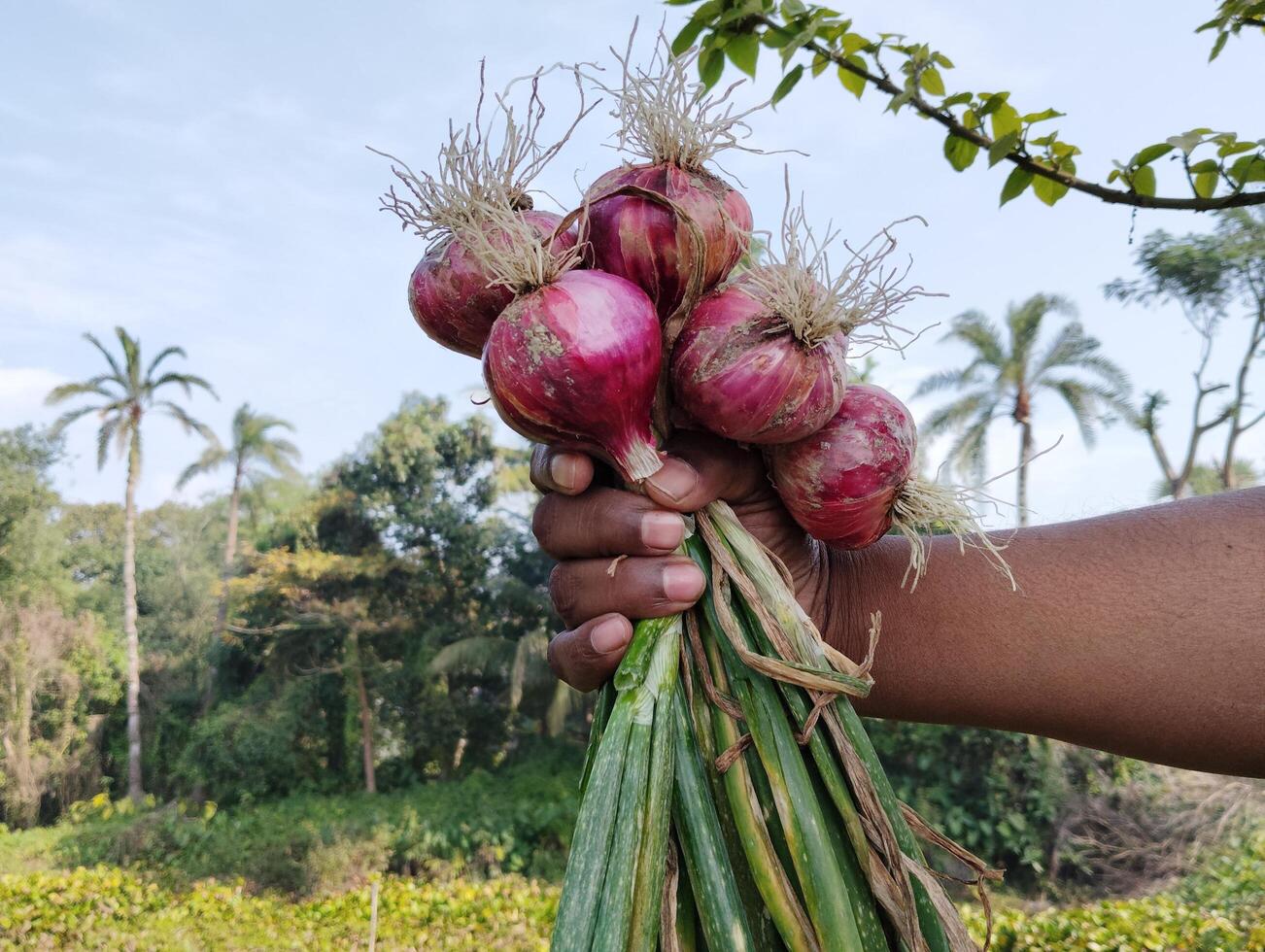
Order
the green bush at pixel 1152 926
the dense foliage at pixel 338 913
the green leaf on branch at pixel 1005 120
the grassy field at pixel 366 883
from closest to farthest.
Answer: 1. the green leaf on branch at pixel 1005 120
2. the green bush at pixel 1152 926
3. the grassy field at pixel 366 883
4. the dense foliage at pixel 338 913

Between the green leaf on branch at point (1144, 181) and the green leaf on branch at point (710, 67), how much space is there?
0.70 m

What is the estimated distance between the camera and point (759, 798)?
1134 millimetres

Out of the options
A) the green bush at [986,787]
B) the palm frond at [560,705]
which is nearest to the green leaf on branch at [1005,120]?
the green bush at [986,787]

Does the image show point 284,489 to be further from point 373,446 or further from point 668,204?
point 668,204

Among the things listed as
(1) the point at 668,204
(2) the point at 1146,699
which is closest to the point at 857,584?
(2) the point at 1146,699

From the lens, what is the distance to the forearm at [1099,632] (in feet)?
4.02

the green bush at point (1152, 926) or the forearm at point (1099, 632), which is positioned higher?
the forearm at point (1099, 632)

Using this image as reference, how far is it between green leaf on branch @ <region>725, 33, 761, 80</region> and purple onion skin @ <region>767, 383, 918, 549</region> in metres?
0.51

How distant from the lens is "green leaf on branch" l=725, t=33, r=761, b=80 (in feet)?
4.26

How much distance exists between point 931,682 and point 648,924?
0.60m

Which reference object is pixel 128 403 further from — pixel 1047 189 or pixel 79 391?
pixel 1047 189

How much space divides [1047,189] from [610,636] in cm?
108

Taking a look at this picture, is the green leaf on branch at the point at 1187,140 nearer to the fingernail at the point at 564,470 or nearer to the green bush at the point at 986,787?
the fingernail at the point at 564,470

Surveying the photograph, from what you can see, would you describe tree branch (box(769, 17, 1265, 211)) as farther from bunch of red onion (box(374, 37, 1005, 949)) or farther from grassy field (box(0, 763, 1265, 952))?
grassy field (box(0, 763, 1265, 952))
